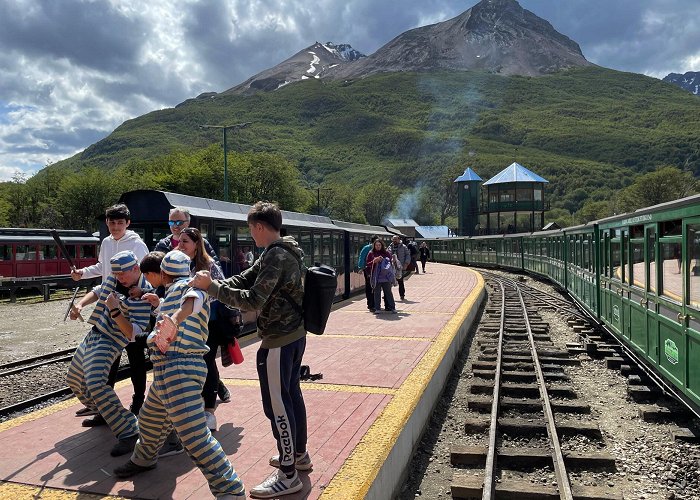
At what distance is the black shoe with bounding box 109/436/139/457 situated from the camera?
4.45 meters

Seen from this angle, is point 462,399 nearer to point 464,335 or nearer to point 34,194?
point 464,335

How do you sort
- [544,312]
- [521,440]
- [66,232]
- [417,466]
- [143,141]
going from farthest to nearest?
[143,141], [66,232], [544,312], [521,440], [417,466]

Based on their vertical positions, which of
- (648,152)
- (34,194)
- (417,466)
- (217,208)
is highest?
(648,152)

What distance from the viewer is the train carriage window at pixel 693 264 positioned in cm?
549

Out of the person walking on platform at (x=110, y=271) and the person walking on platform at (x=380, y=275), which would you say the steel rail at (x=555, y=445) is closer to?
the person walking on platform at (x=110, y=271)

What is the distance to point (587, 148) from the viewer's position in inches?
6275

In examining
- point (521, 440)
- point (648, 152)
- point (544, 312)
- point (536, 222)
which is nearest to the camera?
point (521, 440)

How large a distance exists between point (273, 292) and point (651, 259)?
5466mm

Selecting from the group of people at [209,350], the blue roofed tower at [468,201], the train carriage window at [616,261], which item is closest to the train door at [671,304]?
the train carriage window at [616,261]

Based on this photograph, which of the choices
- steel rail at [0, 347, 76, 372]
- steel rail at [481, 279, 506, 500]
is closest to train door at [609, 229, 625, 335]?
steel rail at [481, 279, 506, 500]

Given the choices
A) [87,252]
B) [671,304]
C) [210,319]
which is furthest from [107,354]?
[87,252]

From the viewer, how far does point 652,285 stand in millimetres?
7168

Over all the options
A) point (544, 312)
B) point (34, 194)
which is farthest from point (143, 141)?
point (544, 312)

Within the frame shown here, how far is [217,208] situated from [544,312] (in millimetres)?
9632
